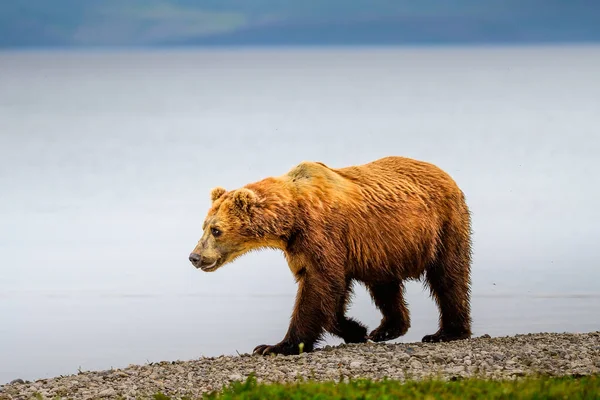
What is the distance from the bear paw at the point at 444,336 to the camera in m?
14.0

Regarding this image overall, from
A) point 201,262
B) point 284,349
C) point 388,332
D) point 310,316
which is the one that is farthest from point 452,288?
point 201,262

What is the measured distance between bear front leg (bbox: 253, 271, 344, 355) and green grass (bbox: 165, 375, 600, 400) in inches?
109

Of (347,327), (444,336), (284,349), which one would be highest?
(347,327)

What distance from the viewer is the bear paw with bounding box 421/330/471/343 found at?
13953mm

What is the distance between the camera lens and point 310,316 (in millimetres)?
12633

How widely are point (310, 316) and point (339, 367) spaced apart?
131cm

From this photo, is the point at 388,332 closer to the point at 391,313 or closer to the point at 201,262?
the point at 391,313

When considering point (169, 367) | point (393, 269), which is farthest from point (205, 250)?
point (393, 269)

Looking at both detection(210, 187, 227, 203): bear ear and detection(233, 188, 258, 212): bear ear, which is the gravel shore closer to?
detection(233, 188, 258, 212): bear ear

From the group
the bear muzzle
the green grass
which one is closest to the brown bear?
the bear muzzle

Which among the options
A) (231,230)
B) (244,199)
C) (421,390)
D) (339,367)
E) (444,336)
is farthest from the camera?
(444,336)

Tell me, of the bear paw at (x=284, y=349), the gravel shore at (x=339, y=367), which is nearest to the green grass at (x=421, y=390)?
the gravel shore at (x=339, y=367)

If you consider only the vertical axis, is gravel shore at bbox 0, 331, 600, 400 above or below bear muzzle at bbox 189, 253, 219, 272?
below

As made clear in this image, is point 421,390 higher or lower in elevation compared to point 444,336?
lower
